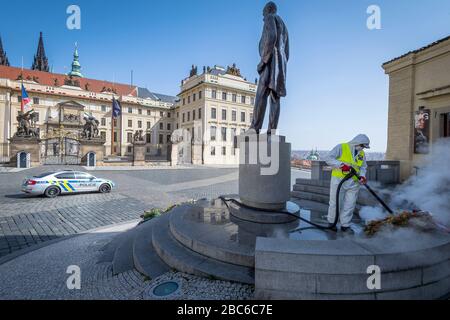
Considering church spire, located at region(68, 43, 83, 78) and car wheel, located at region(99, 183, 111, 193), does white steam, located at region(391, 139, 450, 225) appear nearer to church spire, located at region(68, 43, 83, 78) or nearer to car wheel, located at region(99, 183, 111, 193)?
car wheel, located at region(99, 183, 111, 193)

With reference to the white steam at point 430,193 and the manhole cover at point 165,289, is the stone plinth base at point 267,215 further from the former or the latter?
the manhole cover at point 165,289

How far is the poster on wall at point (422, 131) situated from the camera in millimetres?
10938

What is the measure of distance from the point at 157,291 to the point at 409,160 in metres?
13.6

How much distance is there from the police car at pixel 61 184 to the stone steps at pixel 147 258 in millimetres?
9115

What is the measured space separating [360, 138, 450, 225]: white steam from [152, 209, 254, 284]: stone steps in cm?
284

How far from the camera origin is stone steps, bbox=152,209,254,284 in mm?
3383

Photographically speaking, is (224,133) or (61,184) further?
(224,133)

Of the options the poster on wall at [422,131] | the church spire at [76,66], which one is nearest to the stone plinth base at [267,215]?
the poster on wall at [422,131]

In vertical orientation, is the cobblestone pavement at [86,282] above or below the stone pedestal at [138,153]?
below

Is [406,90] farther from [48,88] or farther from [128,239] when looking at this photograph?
[48,88]

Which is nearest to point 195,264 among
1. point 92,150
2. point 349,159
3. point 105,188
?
point 349,159

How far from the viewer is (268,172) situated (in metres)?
5.04

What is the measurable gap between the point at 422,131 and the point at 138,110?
5941cm

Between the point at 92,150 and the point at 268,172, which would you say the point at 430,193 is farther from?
the point at 92,150
